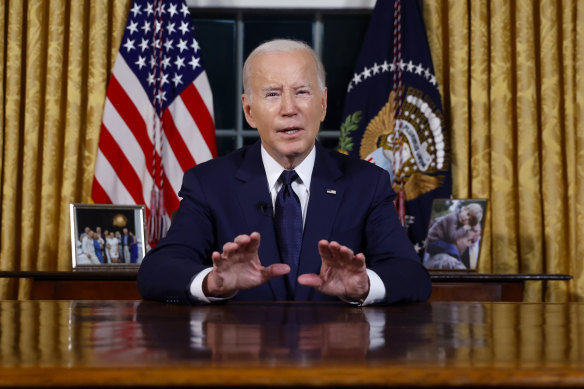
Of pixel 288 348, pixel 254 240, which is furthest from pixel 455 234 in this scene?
pixel 288 348

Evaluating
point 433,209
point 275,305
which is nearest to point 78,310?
point 275,305

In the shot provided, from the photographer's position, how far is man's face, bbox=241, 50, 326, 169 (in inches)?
77.3

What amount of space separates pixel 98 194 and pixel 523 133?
2077 millimetres

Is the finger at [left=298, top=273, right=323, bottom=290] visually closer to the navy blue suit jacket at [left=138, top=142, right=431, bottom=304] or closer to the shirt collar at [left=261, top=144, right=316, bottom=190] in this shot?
the navy blue suit jacket at [left=138, top=142, right=431, bottom=304]

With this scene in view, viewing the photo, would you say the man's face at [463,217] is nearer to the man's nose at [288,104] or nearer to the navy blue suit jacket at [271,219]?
the navy blue suit jacket at [271,219]

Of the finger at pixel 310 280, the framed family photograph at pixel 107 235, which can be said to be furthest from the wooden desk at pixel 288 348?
the framed family photograph at pixel 107 235

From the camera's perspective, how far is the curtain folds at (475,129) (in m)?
3.24

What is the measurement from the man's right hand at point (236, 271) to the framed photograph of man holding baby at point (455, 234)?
1698 millimetres

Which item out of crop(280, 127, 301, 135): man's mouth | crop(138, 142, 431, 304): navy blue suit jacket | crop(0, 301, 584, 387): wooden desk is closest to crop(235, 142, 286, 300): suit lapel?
crop(138, 142, 431, 304): navy blue suit jacket

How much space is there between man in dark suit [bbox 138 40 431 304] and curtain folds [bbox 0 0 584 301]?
145 cm

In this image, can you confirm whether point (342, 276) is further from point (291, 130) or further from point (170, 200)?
point (170, 200)

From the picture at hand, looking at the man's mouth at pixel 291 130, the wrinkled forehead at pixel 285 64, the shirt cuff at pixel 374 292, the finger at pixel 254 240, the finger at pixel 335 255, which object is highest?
the wrinkled forehead at pixel 285 64

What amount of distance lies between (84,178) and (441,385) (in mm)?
2954

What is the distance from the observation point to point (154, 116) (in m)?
A: 3.29
